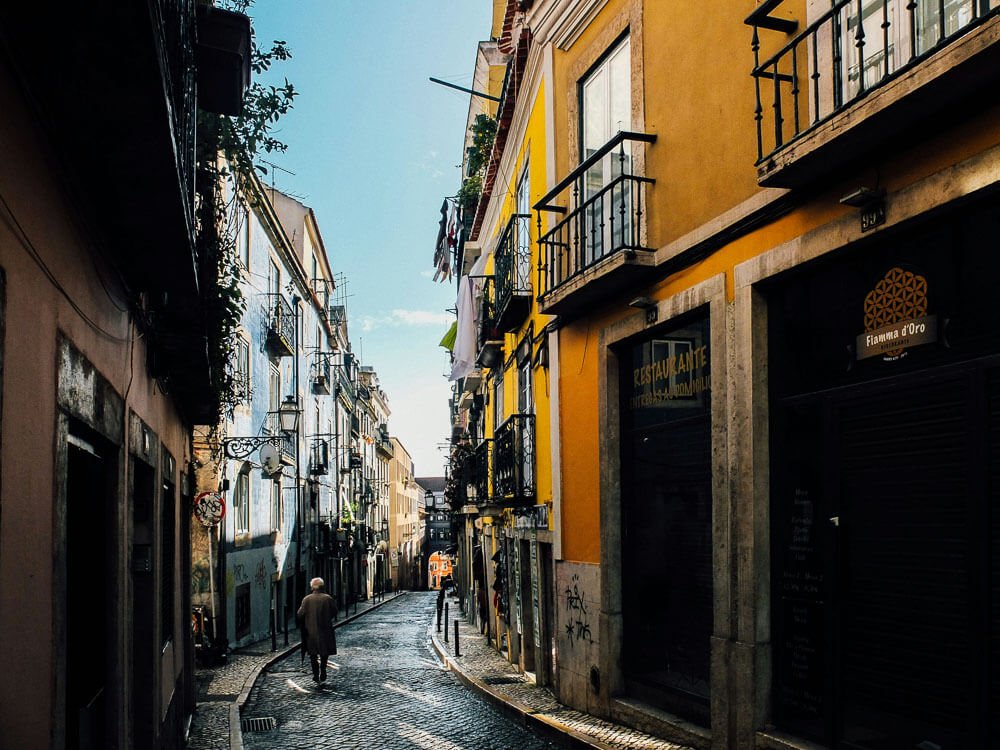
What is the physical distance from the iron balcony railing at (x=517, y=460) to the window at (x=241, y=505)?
9808mm

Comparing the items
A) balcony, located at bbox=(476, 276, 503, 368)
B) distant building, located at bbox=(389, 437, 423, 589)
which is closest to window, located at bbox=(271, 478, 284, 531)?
balcony, located at bbox=(476, 276, 503, 368)

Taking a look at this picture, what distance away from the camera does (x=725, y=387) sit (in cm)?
844

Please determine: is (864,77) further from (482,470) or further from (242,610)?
(242,610)

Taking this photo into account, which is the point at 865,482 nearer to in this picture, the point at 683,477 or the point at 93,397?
the point at 683,477

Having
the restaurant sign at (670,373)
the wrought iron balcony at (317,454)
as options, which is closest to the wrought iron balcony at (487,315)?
the restaurant sign at (670,373)

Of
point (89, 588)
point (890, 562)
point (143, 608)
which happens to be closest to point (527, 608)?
point (143, 608)

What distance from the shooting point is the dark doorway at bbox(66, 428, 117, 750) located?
5.21 metres

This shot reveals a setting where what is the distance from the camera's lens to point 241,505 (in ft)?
82.5

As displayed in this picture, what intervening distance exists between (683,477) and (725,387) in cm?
141

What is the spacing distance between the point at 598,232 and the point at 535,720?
5.32 metres

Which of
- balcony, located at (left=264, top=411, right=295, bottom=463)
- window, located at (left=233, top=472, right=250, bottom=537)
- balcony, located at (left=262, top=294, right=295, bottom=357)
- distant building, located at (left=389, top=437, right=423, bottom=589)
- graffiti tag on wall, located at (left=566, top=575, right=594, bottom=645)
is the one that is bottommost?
distant building, located at (left=389, top=437, right=423, bottom=589)

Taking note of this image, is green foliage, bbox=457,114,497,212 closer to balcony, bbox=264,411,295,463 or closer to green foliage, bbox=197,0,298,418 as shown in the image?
balcony, bbox=264,411,295,463

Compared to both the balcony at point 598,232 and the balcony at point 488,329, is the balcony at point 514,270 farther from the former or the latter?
the balcony at point 598,232

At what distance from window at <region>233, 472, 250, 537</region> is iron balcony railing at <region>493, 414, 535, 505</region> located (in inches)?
386
